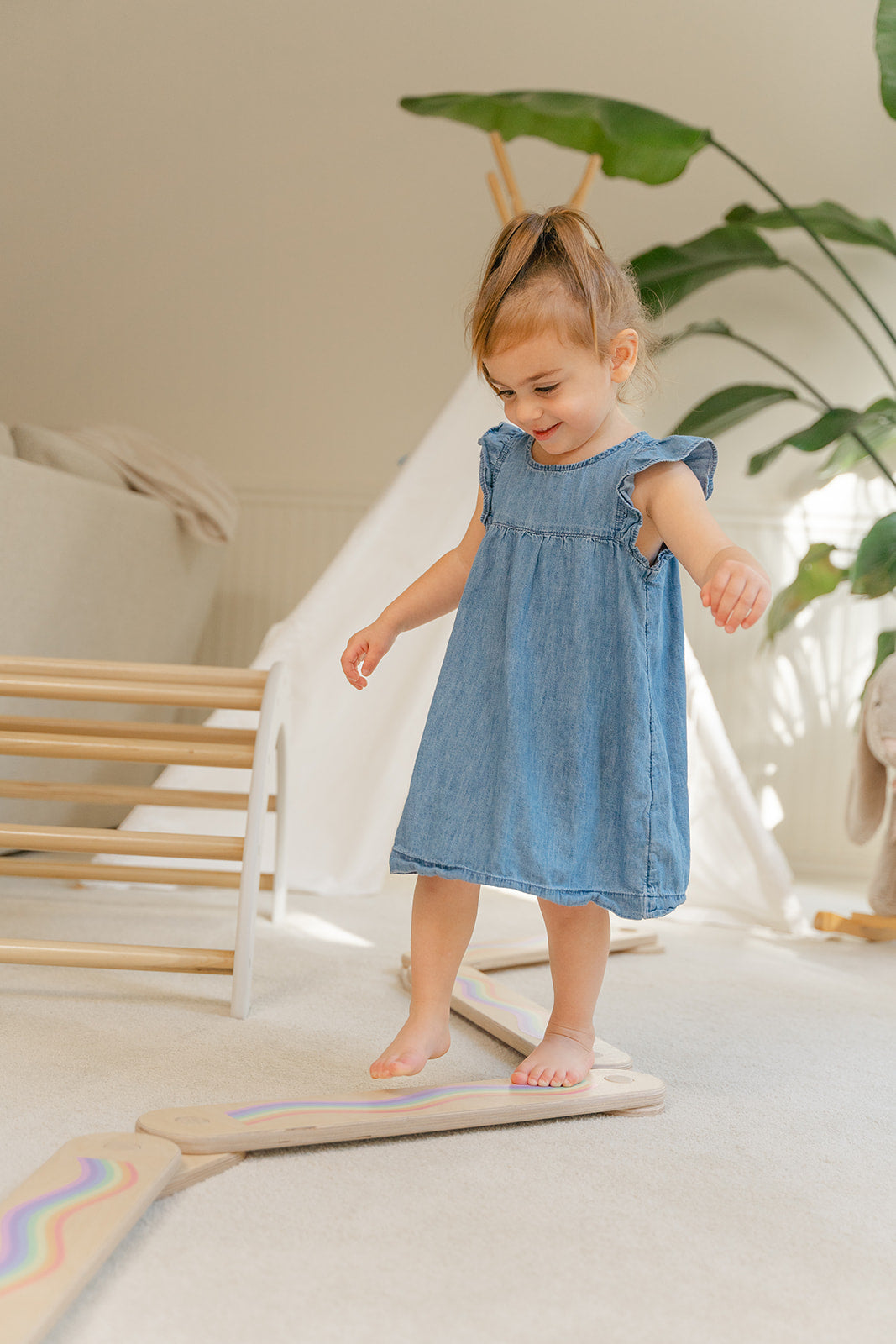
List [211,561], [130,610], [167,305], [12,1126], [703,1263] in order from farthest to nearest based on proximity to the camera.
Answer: [167,305], [211,561], [130,610], [12,1126], [703,1263]

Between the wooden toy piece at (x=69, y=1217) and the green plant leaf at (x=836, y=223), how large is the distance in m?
1.71

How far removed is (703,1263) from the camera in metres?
0.62

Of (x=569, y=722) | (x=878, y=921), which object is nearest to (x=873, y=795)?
(x=878, y=921)

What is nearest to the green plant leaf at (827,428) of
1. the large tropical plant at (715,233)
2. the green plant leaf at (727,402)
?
the large tropical plant at (715,233)

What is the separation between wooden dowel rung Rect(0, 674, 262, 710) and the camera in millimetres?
1104

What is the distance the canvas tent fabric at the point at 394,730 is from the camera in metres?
1.63

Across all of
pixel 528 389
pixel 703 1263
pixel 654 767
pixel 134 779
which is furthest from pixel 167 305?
pixel 703 1263

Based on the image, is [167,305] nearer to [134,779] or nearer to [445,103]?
[445,103]

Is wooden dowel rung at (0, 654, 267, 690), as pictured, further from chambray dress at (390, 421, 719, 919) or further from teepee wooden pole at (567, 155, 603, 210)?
teepee wooden pole at (567, 155, 603, 210)

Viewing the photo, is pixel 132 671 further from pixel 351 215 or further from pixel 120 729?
pixel 351 215

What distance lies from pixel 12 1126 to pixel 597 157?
1505 millimetres

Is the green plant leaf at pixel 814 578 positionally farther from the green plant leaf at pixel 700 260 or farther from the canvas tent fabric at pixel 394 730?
the green plant leaf at pixel 700 260

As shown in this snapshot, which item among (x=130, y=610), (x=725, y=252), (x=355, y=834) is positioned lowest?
(x=355, y=834)

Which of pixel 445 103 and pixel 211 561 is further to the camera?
pixel 211 561
